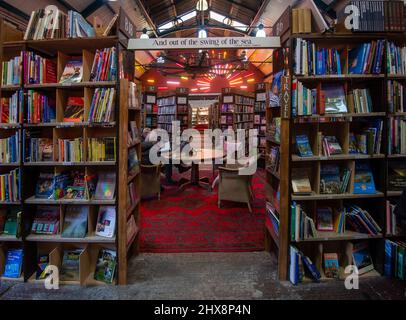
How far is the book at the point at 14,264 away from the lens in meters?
2.44

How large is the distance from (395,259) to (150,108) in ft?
28.7

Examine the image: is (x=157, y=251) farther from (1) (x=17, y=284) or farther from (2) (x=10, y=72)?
(2) (x=10, y=72)

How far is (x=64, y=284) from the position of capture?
2400mm

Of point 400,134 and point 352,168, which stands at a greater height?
point 400,134

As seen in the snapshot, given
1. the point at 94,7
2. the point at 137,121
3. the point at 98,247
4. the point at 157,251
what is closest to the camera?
the point at 98,247

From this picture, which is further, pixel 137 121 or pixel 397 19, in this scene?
pixel 137 121

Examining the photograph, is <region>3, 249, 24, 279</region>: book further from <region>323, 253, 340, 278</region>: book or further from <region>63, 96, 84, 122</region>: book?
<region>323, 253, 340, 278</region>: book

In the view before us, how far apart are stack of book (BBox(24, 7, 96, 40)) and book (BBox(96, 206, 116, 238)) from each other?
1.52 m

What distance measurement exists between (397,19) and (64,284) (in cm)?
373

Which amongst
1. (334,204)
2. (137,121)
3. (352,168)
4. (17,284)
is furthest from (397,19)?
(17,284)

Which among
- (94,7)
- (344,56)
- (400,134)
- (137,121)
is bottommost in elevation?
(400,134)

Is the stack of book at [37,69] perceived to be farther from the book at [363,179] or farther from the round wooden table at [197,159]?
the round wooden table at [197,159]

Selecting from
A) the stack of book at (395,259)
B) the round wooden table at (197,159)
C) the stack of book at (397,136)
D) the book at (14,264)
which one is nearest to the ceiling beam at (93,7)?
the round wooden table at (197,159)

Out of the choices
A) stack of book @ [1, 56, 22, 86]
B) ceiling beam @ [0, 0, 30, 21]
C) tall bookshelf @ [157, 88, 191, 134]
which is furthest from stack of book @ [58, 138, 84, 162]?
tall bookshelf @ [157, 88, 191, 134]
